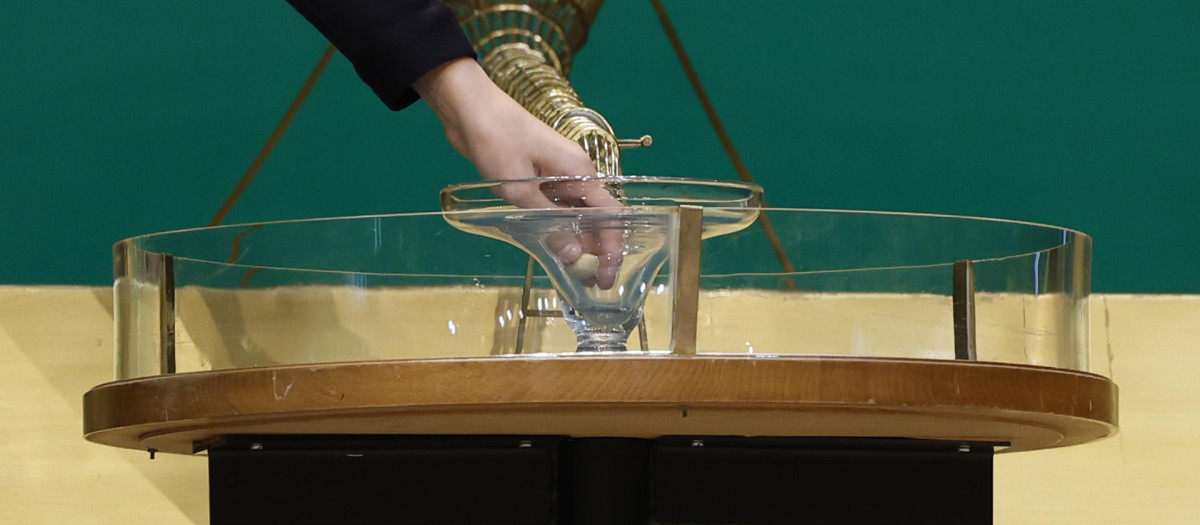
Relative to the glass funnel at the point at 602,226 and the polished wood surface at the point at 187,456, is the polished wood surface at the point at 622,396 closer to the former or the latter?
the glass funnel at the point at 602,226

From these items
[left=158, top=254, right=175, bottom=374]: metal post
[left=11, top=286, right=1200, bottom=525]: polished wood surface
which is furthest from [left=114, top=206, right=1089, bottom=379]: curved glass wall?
[left=11, top=286, right=1200, bottom=525]: polished wood surface

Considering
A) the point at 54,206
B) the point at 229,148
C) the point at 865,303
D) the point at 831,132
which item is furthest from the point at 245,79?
the point at 865,303

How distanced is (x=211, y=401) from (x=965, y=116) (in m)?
0.79

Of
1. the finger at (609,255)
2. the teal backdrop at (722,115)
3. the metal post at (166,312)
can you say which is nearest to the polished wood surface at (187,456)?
the teal backdrop at (722,115)

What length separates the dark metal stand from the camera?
53 cm

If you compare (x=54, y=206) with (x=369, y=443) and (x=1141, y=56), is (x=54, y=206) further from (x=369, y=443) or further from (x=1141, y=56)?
(x=1141, y=56)

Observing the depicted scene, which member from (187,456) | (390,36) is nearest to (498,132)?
(390,36)

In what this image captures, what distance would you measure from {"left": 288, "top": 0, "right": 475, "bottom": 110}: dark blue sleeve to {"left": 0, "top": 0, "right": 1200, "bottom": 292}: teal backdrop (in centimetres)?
54

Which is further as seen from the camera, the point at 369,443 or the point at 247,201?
the point at 247,201

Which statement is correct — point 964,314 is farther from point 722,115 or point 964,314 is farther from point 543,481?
point 722,115

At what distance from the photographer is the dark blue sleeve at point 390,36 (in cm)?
52

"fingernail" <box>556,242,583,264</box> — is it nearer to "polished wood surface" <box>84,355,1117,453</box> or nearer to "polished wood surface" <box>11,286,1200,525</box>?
"polished wood surface" <box>84,355,1117,453</box>

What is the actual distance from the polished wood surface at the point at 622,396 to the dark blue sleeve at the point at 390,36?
0.13 m

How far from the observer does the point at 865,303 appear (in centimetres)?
57
